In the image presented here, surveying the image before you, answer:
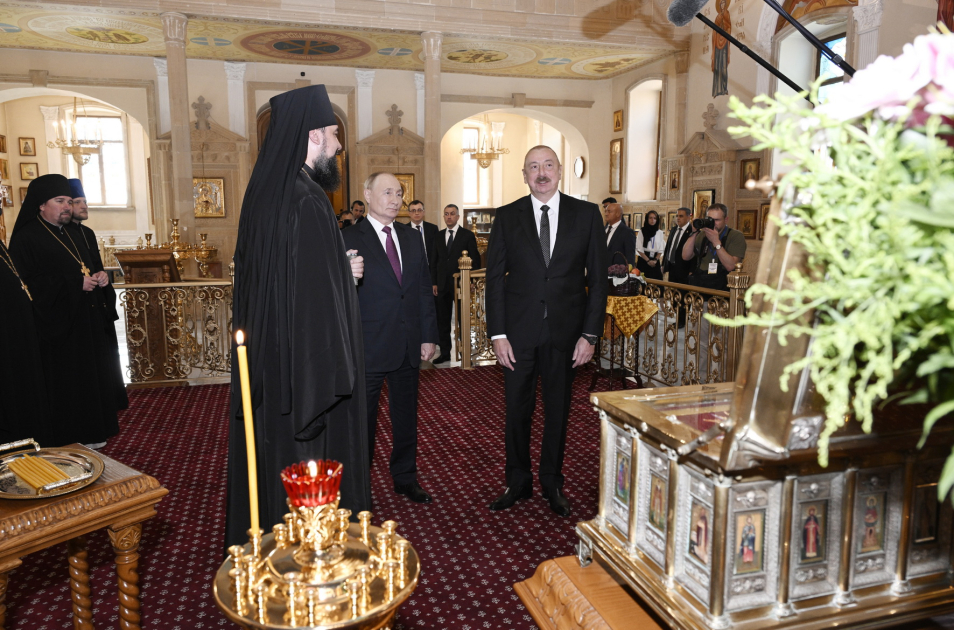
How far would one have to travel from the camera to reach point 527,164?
136 inches

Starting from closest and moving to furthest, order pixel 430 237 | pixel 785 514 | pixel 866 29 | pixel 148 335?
1. pixel 785 514
2. pixel 148 335
3. pixel 430 237
4. pixel 866 29

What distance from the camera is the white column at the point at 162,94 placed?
14430 mm

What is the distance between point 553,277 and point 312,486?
96.5 inches

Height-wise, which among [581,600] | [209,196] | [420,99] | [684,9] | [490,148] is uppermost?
[420,99]

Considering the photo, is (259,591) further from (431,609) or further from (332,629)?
(431,609)

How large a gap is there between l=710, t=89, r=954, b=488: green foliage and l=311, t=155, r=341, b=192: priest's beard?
2.04 m

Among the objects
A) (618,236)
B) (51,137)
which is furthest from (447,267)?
(51,137)

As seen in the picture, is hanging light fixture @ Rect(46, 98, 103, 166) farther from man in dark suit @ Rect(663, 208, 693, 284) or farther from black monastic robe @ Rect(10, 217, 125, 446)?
man in dark suit @ Rect(663, 208, 693, 284)

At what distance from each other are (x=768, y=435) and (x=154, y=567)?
2.92 m

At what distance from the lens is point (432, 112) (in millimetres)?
12305

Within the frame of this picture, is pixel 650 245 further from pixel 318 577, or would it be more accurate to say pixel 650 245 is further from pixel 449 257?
pixel 318 577

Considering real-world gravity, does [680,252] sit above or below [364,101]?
below

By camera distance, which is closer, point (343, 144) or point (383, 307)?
point (383, 307)

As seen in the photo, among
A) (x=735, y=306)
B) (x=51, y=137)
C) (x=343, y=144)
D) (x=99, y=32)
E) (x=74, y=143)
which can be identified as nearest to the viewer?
(x=735, y=306)
